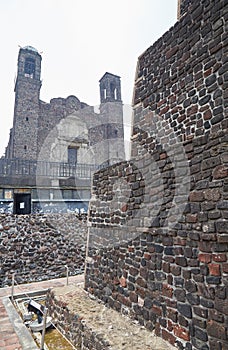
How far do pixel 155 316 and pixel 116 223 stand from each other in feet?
5.84

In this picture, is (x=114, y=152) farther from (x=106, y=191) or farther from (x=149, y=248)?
(x=149, y=248)

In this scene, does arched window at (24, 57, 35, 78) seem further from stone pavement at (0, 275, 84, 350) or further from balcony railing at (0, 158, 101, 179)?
stone pavement at (0, 275, 84, 350)

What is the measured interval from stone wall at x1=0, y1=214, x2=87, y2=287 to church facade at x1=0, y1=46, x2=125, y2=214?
80.9 inches

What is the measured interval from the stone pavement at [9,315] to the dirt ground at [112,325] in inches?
39.9

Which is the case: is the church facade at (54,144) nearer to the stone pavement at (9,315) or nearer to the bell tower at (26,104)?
the bell tower at (26,104)

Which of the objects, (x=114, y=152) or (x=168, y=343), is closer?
(x=168, y=343)

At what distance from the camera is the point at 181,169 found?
10.9ft

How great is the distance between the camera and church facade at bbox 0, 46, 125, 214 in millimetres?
10828

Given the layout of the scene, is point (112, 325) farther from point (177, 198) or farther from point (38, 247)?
point (38, 247)

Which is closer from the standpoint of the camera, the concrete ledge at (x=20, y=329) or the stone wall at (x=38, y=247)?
the concrete ledge at (x=20, y=329)

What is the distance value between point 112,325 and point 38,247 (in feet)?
15.7

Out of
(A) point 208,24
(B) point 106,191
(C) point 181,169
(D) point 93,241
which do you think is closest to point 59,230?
(D) point 93,241

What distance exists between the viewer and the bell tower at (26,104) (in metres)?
15.0

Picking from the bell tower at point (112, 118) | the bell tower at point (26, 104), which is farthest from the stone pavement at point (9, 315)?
the bell tower at point (112, 118)
